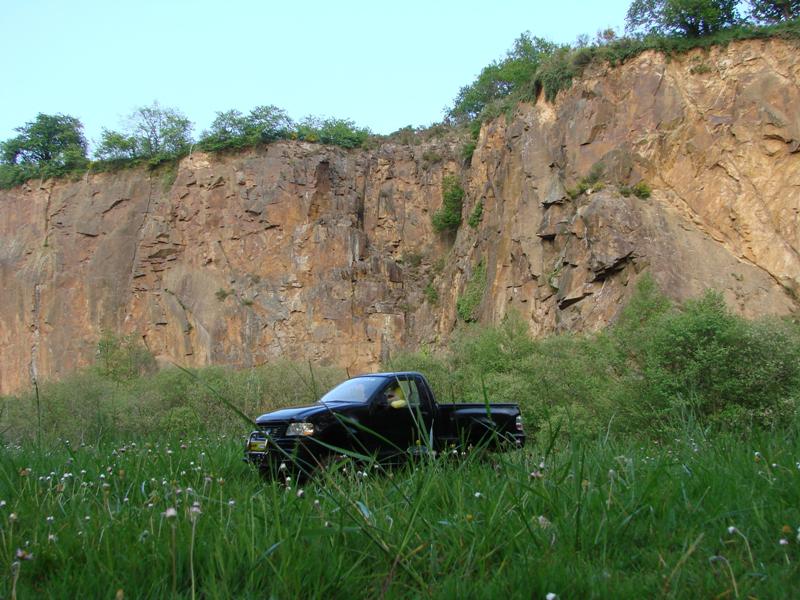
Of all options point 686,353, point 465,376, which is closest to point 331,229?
point 465,376

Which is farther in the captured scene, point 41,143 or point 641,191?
point 41,143

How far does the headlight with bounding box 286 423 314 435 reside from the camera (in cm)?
777

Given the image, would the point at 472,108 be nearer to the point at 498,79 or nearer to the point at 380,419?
the point at 498,79

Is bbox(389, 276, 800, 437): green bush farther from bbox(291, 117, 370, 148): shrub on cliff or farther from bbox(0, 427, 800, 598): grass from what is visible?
bbox(291, 117, 370, 148): shrub on cliff

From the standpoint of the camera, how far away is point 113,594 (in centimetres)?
282

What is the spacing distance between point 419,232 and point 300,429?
1791 inches

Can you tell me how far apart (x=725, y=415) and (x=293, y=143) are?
42.0 metres

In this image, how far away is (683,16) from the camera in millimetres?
35562

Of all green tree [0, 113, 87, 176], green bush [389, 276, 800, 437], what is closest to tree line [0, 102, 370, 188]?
green tree [0, 113, 87, 176]

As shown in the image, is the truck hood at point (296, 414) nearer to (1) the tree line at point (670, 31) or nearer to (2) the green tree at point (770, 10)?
(1) the tree line at point (670, 31)

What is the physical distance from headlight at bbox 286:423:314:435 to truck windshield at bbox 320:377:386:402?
931 millimetres

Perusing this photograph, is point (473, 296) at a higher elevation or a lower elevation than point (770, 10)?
lower

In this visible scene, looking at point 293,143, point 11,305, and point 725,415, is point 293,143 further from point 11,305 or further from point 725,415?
point 725,415

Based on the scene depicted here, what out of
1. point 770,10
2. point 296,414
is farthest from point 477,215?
point 296,414
